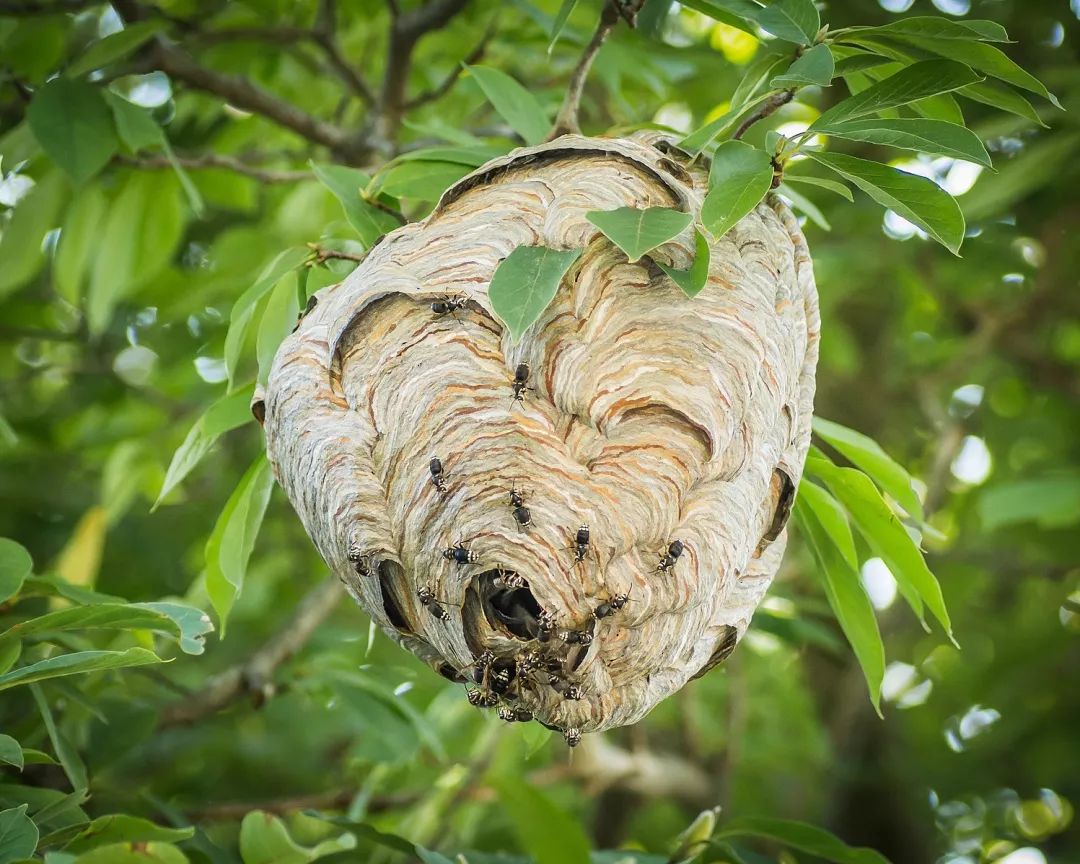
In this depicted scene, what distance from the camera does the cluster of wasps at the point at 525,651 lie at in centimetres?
131

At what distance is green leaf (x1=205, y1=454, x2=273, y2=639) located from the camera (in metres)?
1.80

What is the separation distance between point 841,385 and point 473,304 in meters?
3.41

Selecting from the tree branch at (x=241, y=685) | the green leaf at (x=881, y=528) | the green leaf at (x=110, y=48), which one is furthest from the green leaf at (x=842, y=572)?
the green leaf at (x=110, y=48)

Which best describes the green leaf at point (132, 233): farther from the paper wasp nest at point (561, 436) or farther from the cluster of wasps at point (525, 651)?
the cluster of wasps at point (525, 651)

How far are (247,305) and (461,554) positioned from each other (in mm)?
690

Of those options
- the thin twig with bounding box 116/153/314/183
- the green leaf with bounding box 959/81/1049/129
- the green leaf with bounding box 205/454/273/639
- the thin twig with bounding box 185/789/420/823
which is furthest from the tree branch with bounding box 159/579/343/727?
the green leaf with bounding box 959/81/1049/129

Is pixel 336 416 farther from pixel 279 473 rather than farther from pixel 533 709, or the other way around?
pixel 533 709

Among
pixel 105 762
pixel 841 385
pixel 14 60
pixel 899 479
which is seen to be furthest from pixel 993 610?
pixel 14 60

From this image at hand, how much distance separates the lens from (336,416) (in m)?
1.56

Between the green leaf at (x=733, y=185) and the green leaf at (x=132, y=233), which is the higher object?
the green leaf at (x=733, y=185)

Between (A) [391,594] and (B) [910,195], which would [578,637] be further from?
(B) [910,195]

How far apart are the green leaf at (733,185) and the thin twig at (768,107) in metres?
0.16

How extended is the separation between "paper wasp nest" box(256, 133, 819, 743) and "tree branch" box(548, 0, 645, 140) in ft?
0.58

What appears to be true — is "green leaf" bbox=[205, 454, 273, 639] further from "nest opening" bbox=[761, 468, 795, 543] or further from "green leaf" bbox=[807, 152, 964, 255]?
"green leaf" bbox=[807, 152, 964, 255]
